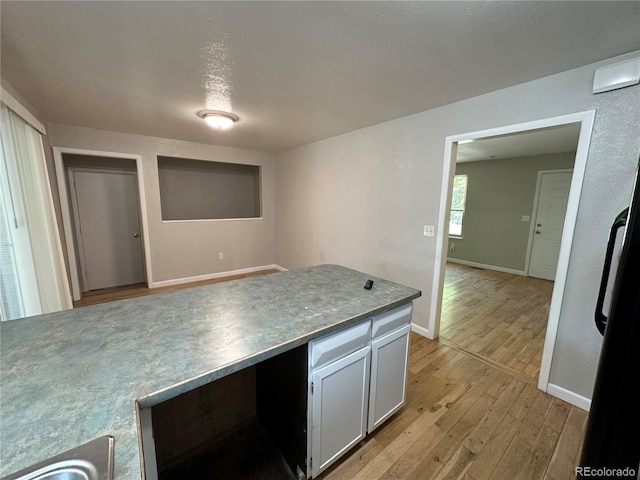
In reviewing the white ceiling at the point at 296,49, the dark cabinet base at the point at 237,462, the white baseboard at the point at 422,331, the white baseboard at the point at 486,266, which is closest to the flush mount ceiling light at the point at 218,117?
the white ceiling at the point at 296,49

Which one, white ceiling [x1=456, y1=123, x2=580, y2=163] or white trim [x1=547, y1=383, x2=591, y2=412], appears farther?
white ceiling [x1=456, y1=123, x2=580, y2=163]

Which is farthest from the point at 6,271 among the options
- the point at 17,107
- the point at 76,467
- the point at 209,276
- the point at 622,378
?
the point at 622,378

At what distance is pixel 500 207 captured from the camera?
5426 millimetres

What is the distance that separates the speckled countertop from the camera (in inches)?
25.4

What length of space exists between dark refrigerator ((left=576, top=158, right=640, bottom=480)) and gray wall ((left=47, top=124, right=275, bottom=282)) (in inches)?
189

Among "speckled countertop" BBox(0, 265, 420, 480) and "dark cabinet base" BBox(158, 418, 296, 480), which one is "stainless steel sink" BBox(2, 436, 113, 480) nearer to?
"speckled countertop" BBox(0, 265, 420, 480)

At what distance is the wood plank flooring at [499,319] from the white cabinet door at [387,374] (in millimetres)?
1289

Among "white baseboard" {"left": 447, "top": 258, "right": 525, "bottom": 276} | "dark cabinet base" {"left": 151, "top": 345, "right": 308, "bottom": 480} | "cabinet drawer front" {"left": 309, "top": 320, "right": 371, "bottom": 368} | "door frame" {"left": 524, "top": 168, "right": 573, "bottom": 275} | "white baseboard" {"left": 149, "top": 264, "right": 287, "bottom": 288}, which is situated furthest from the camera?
"white baseboard" {"left": 447, "top": 258, "right": 525, "bottom": 276}

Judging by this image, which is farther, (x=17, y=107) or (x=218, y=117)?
(x=218, y=117)

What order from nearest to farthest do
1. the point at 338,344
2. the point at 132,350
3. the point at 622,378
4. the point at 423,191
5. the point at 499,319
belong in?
the point at 622,378 → the point at 132,350 → the point at 338,344 → the point at 423,191 → the point at 499,319

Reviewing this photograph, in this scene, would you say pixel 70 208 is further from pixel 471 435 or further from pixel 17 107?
pixel 471 435

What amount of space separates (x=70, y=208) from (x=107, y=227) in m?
→ 0.50

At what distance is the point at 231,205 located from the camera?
5.31 meters

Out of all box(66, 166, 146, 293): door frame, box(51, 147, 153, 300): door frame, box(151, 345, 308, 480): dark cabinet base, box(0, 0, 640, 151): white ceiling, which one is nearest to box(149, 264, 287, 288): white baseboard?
box(51, 147, 153, 300): door frame
